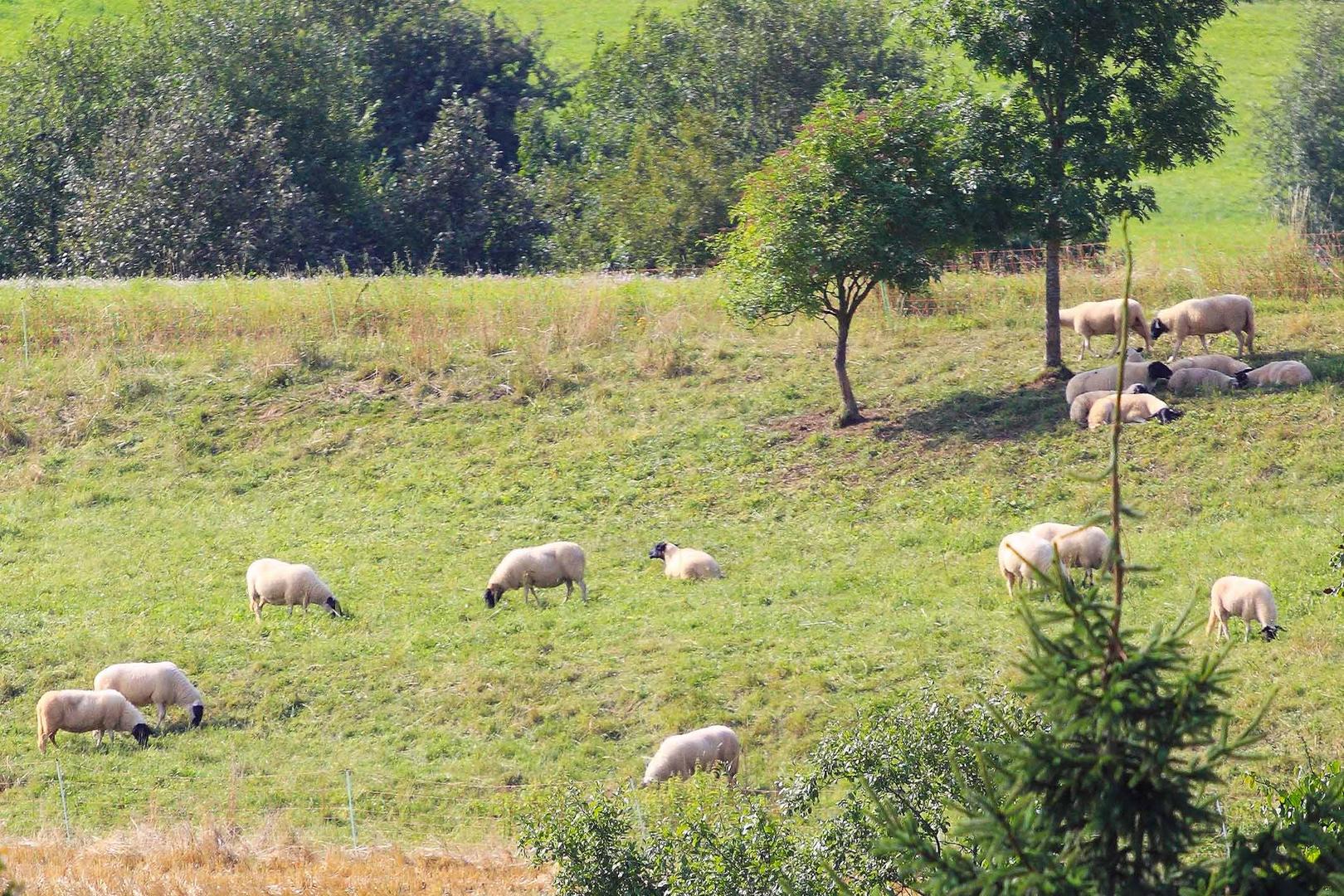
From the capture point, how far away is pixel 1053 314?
29859 mm

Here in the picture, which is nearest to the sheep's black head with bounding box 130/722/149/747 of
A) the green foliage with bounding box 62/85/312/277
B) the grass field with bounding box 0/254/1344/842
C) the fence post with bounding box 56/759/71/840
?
the grass field with bounding box 0/254/1344/842

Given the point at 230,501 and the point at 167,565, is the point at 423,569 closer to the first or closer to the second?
the point at 167,565

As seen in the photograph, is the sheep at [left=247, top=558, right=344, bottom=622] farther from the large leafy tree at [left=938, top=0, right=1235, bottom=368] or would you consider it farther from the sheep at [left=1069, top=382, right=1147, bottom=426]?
the large leafy tree at [left=938, top=0, right=1235, bottom=368]

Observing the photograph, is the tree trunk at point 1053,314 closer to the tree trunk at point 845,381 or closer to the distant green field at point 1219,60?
the tree trunk at point 845,381

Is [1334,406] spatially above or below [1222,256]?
below

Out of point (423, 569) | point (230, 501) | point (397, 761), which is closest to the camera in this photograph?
point (397, 761)

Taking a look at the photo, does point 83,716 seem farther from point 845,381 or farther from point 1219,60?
point 1219,60

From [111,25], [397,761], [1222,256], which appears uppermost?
[111,25]

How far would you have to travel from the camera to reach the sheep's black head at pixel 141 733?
18.2 m

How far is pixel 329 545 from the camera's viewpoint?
84.3 ft

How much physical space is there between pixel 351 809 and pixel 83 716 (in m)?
4.59

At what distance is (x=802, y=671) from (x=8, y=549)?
1511cm

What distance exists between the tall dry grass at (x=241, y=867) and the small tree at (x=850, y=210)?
15.4 m

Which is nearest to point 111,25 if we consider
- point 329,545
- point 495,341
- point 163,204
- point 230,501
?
point 163,204
